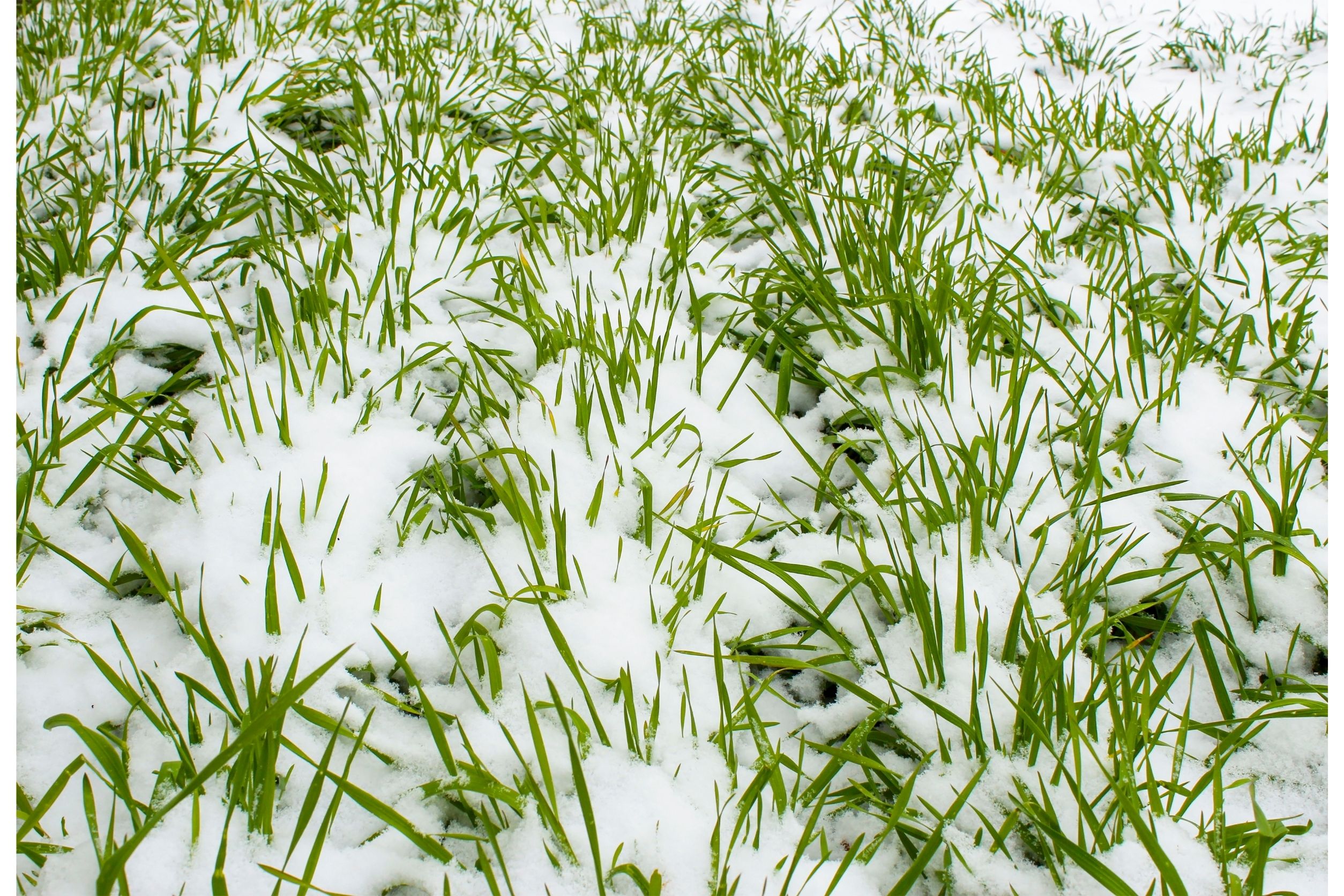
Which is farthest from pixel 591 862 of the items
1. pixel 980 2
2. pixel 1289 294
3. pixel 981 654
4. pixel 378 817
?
pixel 980 2

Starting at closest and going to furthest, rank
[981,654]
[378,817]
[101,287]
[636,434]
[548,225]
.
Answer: [378,817] → [981,654] → [636,434] → [101,287] → [548,225]

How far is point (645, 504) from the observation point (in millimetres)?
1199

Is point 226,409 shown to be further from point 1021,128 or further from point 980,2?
point 980,2

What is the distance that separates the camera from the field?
865 mm

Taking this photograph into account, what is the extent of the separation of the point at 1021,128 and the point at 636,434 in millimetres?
1922

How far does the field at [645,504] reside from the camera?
0.86m

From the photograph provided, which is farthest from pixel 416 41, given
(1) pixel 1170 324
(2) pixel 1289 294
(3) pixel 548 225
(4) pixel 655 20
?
(2) pixel 1289 294

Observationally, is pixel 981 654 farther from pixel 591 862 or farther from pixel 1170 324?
pixel 1170 324

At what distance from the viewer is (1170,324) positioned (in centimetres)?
156

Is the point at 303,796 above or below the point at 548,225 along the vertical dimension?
below

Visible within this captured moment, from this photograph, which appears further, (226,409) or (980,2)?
(980,2)

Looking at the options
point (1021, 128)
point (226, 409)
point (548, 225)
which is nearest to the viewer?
point (226, 409)

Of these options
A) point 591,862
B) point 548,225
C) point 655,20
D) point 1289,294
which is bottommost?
point 591,862

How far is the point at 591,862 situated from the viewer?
850mm
